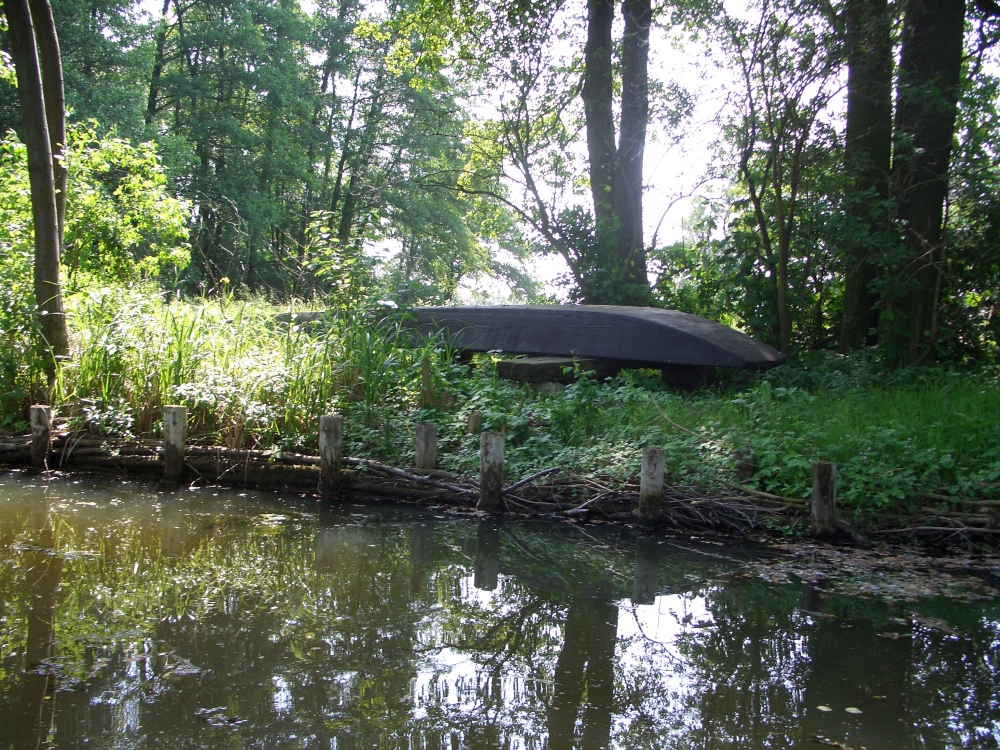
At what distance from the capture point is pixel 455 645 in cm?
368

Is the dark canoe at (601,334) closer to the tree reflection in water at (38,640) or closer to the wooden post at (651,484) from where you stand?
the wooden post at (651,484)

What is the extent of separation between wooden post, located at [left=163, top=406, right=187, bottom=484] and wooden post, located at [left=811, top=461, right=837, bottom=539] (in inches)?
201

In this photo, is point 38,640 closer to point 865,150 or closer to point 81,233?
point 81,233

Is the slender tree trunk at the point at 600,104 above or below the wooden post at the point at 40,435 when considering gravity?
above

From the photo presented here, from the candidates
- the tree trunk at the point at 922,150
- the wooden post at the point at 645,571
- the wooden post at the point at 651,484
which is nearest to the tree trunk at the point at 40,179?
the wooden post at the point at 651,484

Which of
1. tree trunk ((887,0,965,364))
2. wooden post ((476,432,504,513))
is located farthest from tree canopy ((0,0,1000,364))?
wooden post ((476,432,504,513))

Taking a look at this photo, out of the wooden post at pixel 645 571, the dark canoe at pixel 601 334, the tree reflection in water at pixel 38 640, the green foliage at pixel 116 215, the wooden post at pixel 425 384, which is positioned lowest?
the tree reflection in water at pixel 38 640

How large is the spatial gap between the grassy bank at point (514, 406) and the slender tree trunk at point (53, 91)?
1.17 metres

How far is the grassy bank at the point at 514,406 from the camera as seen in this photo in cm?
579

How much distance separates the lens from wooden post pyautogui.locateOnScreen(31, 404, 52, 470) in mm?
7125

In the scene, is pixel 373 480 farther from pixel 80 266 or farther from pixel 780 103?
pixel 780 103

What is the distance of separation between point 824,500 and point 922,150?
5.43 meters

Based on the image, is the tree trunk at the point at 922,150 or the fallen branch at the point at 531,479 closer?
the fallen branch at the point at 531,479

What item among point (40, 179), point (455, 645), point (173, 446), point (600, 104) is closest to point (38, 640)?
point (455, 645)
